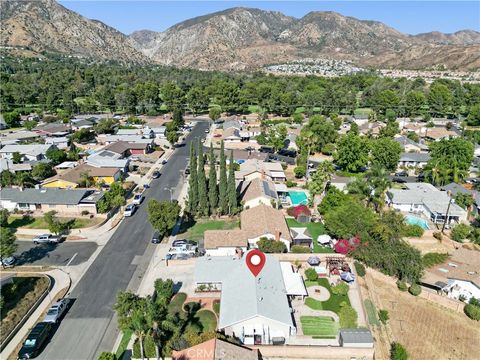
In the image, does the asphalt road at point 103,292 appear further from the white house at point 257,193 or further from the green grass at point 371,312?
the green grass at point 371,312

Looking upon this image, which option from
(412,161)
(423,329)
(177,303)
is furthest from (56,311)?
(412,161)

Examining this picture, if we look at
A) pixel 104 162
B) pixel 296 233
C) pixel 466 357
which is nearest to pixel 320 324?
pixel 466 357

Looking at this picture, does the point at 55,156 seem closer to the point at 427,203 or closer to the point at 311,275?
the point at 311,275

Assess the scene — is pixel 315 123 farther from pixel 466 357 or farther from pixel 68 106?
pixel 68 106

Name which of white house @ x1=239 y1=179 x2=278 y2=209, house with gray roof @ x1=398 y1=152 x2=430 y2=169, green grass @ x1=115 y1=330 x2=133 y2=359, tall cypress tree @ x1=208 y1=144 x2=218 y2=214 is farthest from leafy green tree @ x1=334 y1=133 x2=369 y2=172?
green grass @ x1=115 y1=330 x2=133 y2=359

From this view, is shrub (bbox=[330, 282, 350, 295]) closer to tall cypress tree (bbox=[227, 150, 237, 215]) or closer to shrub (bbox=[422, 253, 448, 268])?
shrub (bbox=[422, 253, 448, 268])

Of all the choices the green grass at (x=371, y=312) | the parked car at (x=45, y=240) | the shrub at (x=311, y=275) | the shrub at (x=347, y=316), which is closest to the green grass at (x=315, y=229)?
the shrub at (x=311, y=275)
